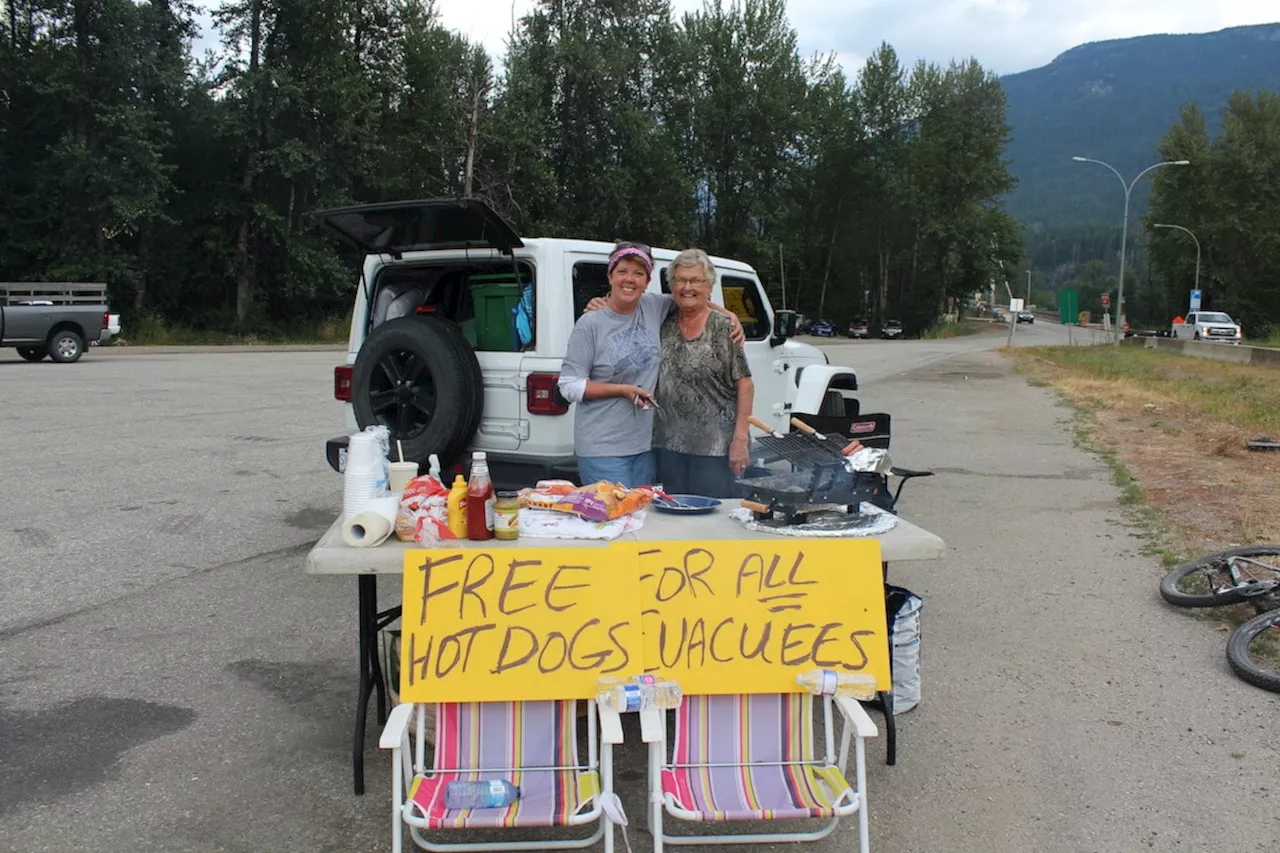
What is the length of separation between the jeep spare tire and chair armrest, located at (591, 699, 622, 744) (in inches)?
107

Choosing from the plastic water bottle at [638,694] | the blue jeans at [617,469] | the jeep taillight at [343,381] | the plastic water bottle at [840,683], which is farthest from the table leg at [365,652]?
the jeep taillight at [343,381]

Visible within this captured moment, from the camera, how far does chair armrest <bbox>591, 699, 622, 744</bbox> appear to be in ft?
8.57

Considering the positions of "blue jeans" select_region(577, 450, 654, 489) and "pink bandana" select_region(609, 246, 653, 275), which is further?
"blue jeans" select_region(577, 450, 654, 489)

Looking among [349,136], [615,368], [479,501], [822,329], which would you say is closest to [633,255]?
[615,368]

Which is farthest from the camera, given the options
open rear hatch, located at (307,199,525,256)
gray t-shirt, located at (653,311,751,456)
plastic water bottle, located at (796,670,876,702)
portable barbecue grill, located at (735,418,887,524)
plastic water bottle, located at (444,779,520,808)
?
open rear hatch, located at (307,199,525,256)

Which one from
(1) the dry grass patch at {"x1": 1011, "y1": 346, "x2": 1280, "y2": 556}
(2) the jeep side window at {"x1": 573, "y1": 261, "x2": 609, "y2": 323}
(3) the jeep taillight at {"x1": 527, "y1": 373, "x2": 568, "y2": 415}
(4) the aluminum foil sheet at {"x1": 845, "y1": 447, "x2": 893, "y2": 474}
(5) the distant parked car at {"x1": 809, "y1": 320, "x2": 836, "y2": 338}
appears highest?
(2) the jeep side window at {"x1": 573, "y1": 261, "x2": 609, "y2": 323}

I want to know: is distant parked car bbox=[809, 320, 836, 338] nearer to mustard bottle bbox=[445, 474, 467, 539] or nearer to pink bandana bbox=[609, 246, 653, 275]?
pink bandana bbox=[609, 246, 653, 275]

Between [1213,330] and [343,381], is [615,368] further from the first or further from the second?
[1213,330]

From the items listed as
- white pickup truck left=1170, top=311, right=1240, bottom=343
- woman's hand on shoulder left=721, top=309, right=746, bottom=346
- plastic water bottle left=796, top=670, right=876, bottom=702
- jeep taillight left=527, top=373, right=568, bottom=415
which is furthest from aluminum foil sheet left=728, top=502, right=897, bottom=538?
white pickup truck left=1170, top=311, right=1240, bottom=343

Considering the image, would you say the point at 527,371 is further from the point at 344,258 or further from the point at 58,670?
the point at 344,258

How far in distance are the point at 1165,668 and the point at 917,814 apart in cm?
198

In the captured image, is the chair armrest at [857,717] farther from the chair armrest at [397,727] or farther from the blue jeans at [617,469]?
the blue jeans at [617,469]

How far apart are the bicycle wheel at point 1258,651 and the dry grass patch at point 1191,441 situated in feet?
6.02

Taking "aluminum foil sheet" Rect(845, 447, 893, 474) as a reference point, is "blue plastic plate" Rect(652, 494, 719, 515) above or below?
below
